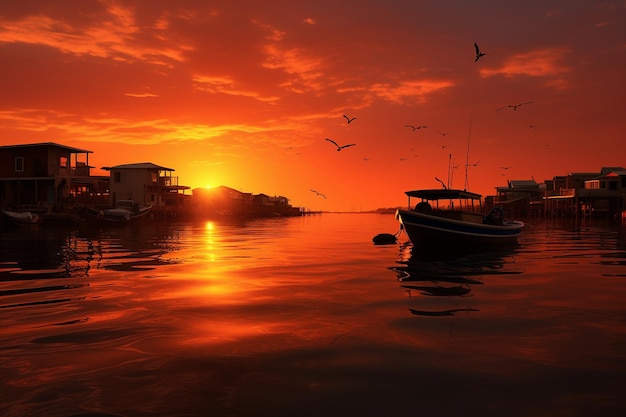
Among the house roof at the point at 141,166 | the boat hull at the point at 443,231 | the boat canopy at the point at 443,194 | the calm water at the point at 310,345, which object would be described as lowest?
the calm water at the point at 310,345

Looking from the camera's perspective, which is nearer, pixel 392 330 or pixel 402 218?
pixel 392 330

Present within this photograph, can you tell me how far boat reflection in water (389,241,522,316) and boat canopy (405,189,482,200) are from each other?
3.09m

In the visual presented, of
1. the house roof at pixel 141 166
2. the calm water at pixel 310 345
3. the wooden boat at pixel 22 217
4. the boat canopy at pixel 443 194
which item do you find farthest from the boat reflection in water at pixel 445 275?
the house roof at pixel 141 166

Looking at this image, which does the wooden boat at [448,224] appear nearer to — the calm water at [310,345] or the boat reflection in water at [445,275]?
the boat reflection in water at [445,275]

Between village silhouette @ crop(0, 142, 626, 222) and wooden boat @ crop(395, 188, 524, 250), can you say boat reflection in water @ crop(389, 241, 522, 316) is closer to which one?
wooden boat @ crop(395, 188, 524, 250)

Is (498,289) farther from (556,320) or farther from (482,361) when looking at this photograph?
(482,361)

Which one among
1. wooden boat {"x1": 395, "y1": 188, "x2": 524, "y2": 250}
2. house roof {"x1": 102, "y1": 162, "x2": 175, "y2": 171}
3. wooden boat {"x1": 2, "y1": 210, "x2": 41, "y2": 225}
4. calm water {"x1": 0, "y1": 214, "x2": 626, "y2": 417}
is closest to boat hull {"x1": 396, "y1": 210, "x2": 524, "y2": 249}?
wooden boat {"x1": 395, "y1": 188, "x2": 524, "y2": 250}

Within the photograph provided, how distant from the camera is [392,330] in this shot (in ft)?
27.8

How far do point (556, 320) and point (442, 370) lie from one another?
14.2 ft

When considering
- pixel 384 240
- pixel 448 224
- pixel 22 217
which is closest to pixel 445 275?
pixel 448 224

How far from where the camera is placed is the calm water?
530 centimetres

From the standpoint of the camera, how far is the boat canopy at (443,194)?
Answer: 24750 millimetres

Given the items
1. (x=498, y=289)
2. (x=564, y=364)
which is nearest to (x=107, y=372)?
(x=564, y=364)

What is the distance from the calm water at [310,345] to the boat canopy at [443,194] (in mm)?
9863
